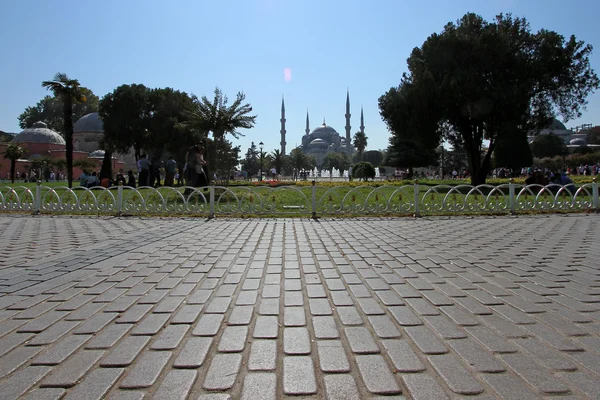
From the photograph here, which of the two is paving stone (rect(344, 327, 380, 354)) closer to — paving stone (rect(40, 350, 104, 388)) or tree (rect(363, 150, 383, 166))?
paving stone (rect(40, 350, 104, 388))

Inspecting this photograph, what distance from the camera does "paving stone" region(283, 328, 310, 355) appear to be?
2452 millimetres

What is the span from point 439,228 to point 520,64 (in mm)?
19048

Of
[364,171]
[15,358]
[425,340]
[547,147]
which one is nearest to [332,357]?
[425,340]

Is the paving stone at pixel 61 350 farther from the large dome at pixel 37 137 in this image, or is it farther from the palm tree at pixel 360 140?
the palm tree at pixel 360 140

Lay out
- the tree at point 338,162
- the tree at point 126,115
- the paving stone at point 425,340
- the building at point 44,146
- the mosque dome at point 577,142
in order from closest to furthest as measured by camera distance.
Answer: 1. the paving stone at point 425,340
2. the tree at point 126,115
3. the building at point 44,146
4. the mosque dome at point 577,142
5. the tree at point 338,162

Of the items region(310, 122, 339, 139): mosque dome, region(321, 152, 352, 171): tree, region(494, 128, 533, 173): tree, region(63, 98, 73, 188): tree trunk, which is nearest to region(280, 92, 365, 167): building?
region(310, 122, 339, 139): mosque dome

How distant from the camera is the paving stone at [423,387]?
1.96 metres

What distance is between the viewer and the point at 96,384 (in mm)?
2066

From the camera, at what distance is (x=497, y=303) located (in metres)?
3.32

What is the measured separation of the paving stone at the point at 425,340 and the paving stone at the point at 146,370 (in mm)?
1466

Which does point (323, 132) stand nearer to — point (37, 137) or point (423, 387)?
point (37, 137)

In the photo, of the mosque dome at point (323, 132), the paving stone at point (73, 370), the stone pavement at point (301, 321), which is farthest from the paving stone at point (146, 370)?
the mosque dome at point (323, 132)

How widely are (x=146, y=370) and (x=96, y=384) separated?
240mm

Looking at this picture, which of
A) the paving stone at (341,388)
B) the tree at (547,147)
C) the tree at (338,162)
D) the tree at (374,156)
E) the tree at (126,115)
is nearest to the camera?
the paving stone at (341,388)
